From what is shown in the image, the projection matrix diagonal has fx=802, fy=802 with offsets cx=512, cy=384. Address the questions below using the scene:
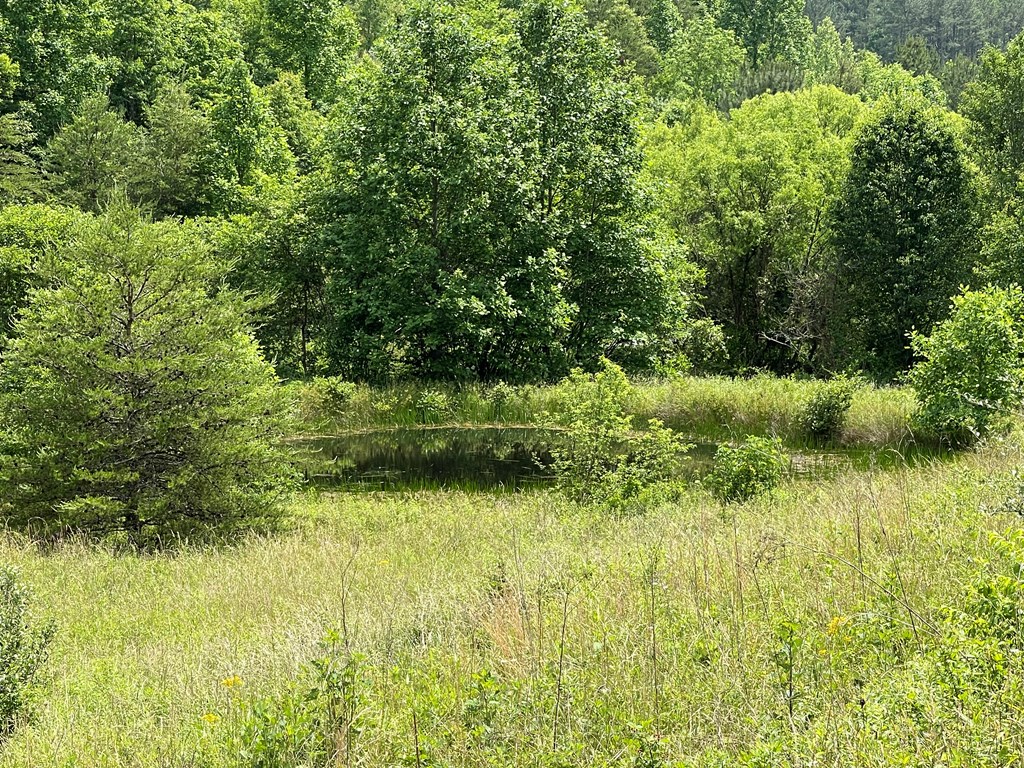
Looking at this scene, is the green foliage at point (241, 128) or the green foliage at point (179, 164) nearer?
the green foliage at point (179, 164)

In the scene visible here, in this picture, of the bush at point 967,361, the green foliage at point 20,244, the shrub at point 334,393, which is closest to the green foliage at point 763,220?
the shrub at point 334,393

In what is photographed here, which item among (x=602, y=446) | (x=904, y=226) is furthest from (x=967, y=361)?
(x=904, y=226)

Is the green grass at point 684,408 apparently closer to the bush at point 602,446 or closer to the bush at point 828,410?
the bush at point 828,410

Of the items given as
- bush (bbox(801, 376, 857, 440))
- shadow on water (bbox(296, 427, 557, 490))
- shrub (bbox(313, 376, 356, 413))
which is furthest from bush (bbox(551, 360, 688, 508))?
shrub (bbox(313, 376, 356, 413))

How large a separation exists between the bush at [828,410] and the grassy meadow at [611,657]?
11028 millimetres

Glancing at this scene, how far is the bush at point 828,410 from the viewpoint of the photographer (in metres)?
19.0

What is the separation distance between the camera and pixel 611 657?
14.7 ft

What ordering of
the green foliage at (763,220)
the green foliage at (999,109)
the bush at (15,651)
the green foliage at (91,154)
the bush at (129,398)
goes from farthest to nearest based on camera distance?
1. the green foliage at (91,154)
2. the green foliage at (763,220)
3. the green foliage at (999,109)
4. the bush at (129,398)
5. the bush at (15,651)

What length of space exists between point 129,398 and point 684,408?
1406 cm

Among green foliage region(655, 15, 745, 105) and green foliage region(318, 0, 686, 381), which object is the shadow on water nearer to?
green foliage region(318, 0, 686, 381)

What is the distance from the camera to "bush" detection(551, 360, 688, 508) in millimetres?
12547

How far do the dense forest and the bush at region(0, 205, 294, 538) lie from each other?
1129 cm

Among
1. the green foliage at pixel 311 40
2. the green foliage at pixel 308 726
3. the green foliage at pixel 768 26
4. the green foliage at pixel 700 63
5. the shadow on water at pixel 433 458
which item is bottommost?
the shadow on water at pixel 433 458

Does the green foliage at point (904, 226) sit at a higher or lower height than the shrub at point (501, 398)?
higher
